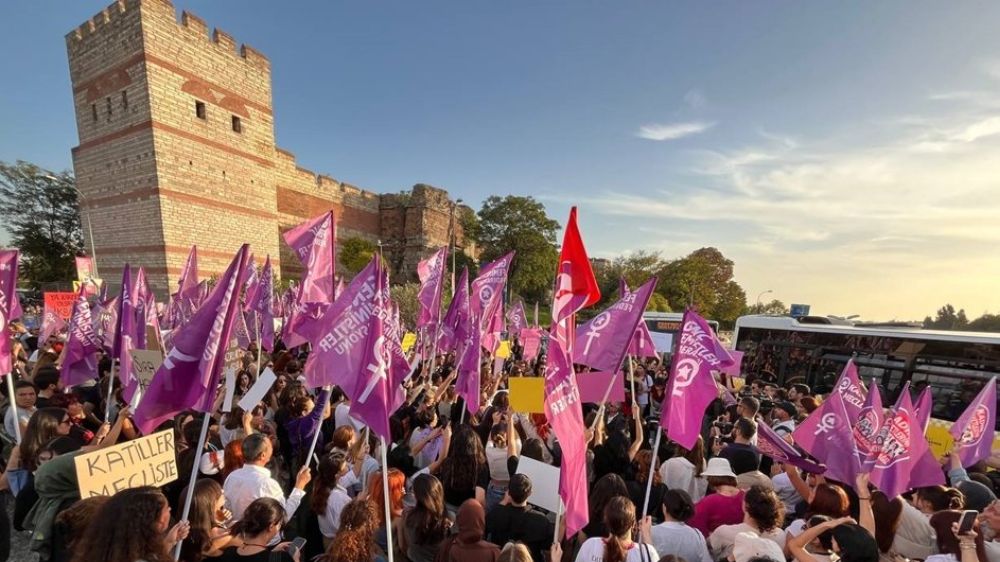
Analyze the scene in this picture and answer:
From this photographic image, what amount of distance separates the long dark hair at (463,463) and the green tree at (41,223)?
145 ft

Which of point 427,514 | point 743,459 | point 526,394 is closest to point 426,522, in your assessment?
point 427,514

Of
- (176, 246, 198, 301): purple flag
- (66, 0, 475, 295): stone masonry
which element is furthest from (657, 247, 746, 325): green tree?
(176, 246, 198, 301): purple flag

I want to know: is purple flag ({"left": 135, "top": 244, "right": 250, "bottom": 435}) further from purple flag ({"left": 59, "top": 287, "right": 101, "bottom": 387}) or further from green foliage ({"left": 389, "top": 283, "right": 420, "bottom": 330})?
green foliage ({"left": 389, "top": 283, "right": 420, "bottom": 330})

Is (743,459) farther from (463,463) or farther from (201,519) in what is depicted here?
(201,519)

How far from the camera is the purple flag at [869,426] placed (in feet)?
13.6

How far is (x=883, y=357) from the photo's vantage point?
9000 mm

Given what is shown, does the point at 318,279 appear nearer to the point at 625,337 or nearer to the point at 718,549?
the point at 625,337

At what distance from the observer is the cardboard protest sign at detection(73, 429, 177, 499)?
2553mm

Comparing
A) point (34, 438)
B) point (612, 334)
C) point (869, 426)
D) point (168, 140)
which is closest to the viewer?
point (34, 438)

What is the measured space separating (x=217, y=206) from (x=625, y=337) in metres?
25.8

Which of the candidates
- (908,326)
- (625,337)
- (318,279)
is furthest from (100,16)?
(908,326)

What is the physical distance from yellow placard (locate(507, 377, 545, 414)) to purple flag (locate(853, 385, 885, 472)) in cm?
291

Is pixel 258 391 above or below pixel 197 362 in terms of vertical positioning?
below

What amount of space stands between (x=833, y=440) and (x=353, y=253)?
120ft
